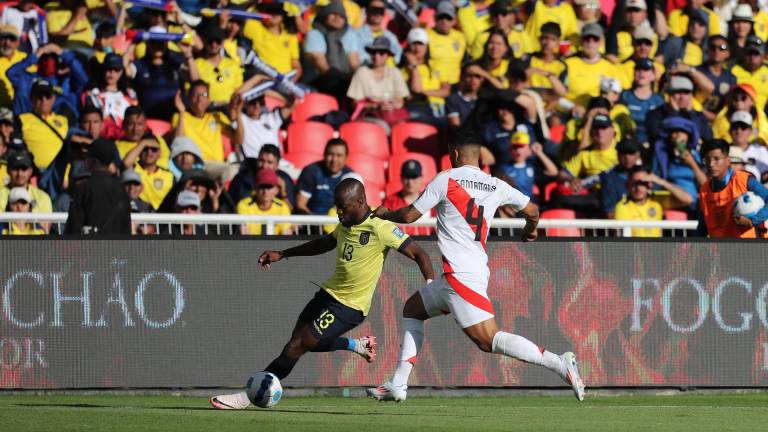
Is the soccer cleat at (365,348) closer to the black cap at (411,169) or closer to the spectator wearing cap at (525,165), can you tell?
the black cap at (411,169)

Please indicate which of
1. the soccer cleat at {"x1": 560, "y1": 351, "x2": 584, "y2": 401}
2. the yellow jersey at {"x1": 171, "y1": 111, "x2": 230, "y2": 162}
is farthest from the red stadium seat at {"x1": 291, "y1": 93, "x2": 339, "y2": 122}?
the soccer cleat at {"x1": 560, "y1": 351, "x2": 584, "y2": 401}

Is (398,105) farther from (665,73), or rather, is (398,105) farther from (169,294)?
(169,294)

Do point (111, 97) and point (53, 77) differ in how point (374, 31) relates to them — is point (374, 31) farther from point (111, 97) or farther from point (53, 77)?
point (53, 77)

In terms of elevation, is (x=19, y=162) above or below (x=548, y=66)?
below

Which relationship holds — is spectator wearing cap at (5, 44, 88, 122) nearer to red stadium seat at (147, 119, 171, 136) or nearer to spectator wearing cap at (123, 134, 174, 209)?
red stadium seat at (147, 119, 171, 136)

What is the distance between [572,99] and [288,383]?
6938 mm

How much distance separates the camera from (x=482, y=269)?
33.6ft

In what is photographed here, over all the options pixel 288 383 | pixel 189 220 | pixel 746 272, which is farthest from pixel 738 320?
pixel 189 220

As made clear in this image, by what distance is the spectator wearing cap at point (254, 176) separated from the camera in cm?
1595

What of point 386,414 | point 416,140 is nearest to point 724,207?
point 416,140

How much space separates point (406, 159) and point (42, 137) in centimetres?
427

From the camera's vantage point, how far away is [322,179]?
52.6ft

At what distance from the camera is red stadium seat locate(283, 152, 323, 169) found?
17.1 meters

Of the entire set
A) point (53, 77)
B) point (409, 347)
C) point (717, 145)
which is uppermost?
point (53, 77)
